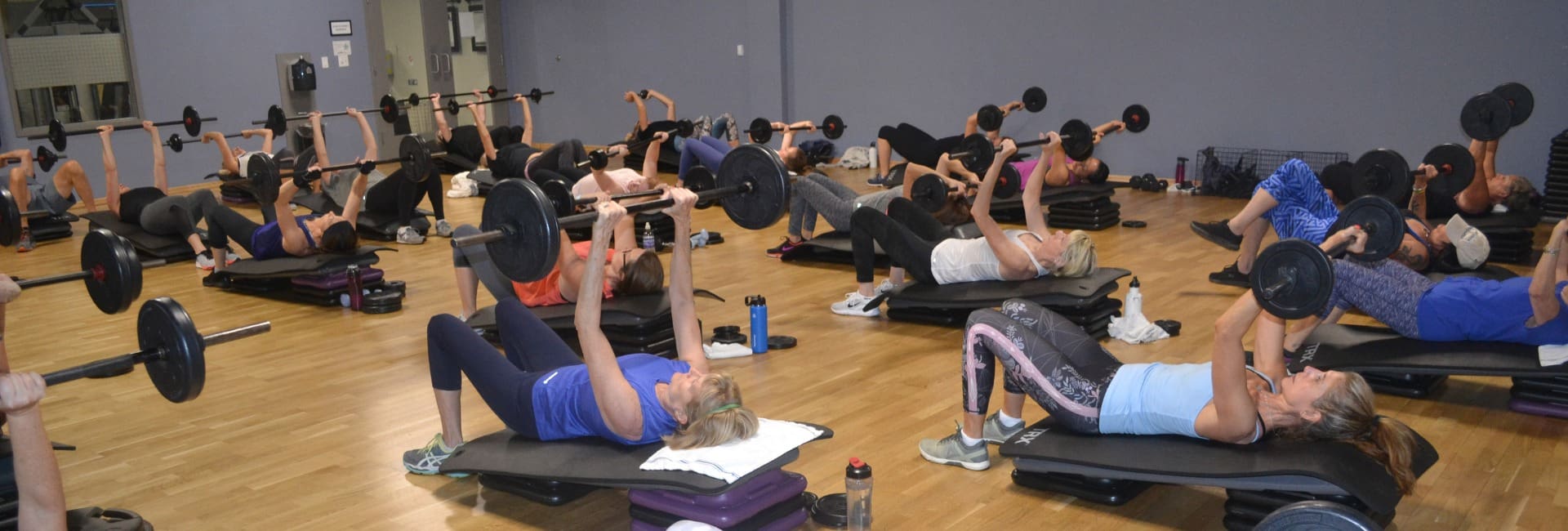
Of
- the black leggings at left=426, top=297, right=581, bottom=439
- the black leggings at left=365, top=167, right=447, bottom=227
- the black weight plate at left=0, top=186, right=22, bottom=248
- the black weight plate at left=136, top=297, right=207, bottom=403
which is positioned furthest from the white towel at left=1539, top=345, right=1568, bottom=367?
the black leggings at left=365, top=167, right=447, bottom=227

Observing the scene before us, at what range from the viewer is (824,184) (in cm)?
677

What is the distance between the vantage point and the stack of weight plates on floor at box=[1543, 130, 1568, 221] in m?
7.16

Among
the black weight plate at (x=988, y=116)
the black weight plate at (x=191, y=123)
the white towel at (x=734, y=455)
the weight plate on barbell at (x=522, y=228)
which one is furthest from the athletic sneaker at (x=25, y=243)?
the white towel at (x=734, y=455)

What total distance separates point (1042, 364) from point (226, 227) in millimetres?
5076

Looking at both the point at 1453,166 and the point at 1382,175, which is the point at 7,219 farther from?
the point at 1453,166

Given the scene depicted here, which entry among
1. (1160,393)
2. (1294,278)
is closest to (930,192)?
(1160,393)

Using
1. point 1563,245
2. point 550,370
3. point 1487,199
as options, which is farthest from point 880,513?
point 1487,199

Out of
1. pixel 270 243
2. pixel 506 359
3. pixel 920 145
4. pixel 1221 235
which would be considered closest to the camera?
pixel 506 359

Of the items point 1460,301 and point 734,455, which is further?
point 1460,301

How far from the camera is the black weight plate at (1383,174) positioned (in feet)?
17.0

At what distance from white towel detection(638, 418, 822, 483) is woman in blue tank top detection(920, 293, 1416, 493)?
654 millimetres

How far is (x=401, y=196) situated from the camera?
763 centimetres

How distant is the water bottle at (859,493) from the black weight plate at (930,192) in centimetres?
322

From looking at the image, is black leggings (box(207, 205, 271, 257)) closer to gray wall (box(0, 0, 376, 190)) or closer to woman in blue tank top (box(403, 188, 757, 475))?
woman in blue tank top (box(403, 188, 757, 475))
